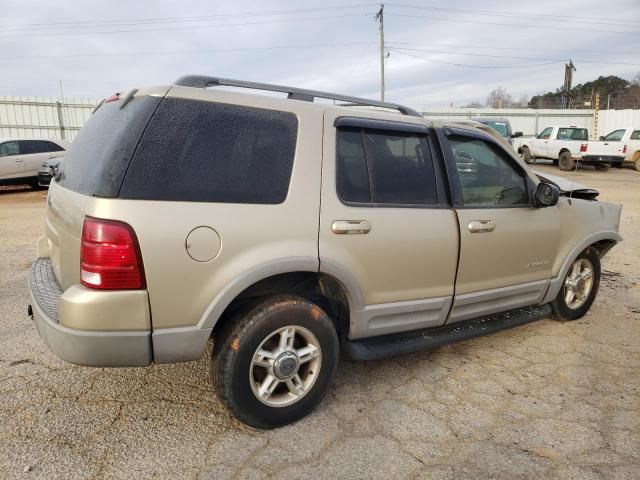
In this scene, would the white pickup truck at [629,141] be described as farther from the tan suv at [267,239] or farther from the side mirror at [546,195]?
the tan suv at [267,239]

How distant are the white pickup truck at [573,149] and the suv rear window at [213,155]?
2159 centimetres

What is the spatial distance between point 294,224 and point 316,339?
0.67 meters

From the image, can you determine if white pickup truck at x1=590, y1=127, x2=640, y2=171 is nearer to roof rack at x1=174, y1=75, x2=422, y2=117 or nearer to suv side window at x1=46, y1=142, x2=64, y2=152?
suv side window at x1=46, y1=142, x2=64, y2=152

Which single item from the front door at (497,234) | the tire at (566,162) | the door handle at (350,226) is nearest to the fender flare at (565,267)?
the front door at (497,234)

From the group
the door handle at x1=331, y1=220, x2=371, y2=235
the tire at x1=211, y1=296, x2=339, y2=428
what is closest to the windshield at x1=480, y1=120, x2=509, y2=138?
the door handle at x1=331, y1=220, x2=371, y2=235

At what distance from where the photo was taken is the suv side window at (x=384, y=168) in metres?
2.85

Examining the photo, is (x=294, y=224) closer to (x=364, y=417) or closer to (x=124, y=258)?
(x=124, y=258)

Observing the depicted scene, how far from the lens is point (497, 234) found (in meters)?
3.38

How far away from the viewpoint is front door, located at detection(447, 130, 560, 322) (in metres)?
3.29

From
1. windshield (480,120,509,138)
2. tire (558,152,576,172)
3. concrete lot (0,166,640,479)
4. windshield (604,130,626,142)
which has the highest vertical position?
windshield (480,120,509,138)

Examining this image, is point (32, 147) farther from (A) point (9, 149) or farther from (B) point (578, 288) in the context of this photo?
(B) point (578, 288)

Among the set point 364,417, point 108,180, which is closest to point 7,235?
point 108,180

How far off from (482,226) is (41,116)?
76.9 ft

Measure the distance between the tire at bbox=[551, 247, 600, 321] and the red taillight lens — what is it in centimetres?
353
